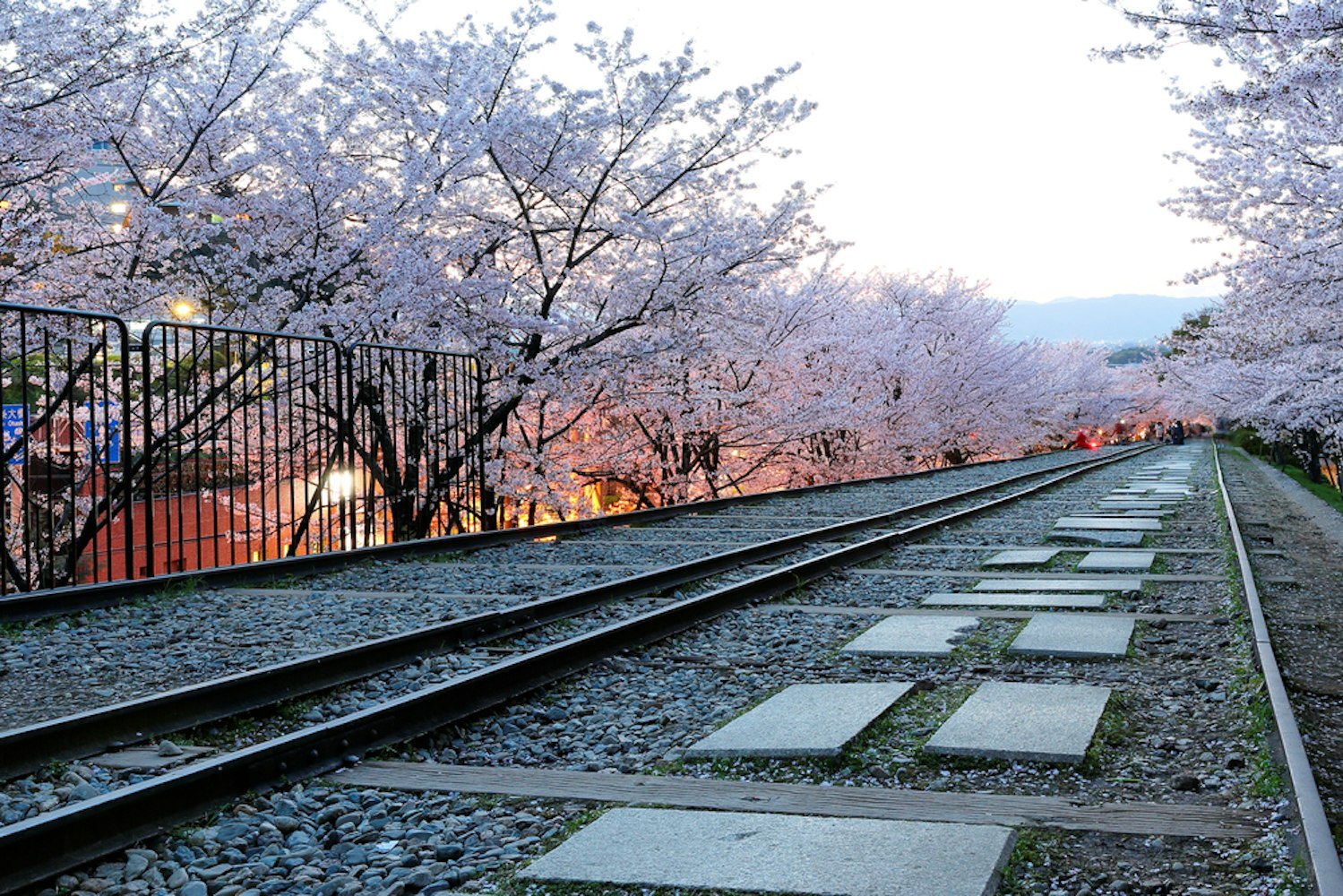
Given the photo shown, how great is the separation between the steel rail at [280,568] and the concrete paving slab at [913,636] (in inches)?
165

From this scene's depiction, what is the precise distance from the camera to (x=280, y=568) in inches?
311

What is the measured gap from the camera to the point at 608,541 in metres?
10.5

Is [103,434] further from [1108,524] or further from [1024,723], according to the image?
[1108,524]

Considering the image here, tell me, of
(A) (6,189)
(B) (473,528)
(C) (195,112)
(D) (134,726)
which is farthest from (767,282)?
(D) (134,726)

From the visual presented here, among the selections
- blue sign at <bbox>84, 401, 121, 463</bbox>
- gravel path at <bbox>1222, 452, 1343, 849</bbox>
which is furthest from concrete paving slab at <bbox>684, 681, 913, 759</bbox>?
blue sign at <bbox>84, 401, 121, 463</bbox>

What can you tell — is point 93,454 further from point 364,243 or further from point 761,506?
point 761,506

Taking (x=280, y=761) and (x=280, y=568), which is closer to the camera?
(x=280, y=761)

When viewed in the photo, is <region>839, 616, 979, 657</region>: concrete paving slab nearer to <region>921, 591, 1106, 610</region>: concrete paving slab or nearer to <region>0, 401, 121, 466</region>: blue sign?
<region>921, 591, 1106, 610</region>: concrete paving slab

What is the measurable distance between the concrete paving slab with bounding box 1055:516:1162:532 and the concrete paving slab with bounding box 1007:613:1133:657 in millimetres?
5842

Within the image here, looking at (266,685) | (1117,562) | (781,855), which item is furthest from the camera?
(1117,562)

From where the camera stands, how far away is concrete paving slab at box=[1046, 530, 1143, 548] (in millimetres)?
10477

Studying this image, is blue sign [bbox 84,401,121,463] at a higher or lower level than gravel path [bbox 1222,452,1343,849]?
higher

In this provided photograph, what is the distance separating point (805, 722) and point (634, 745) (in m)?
0.61

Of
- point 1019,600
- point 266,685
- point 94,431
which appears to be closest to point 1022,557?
point 1019,600
